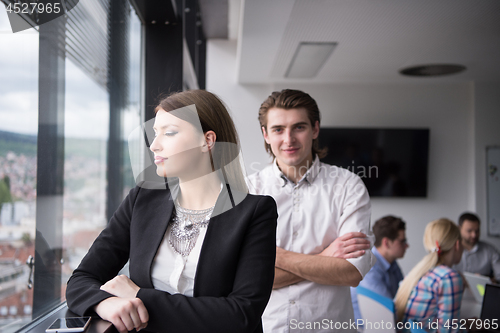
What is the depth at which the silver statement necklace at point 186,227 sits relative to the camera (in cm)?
97

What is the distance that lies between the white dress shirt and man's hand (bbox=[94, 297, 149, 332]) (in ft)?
2.54

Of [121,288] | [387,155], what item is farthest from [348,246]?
[387,155]

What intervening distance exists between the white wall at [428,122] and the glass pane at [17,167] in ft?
13.2

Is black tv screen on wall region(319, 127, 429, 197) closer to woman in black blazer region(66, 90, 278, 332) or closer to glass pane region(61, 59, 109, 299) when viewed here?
glass pane region(61, 59, 109, 299)

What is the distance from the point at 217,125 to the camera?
40.1 inches

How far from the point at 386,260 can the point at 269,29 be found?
6.44ft

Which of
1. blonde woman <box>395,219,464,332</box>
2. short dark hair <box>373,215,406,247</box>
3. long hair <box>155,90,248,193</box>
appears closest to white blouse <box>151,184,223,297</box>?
long hair <box>155,90,248,193</box>

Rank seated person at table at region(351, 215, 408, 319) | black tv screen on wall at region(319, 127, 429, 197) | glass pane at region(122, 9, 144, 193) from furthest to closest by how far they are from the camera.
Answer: black tv screen on wall at region(319, 127, 429, 197), seated person at table at region(351, 215, 408, 319), glass pane at region(122, 9, 144, 193)

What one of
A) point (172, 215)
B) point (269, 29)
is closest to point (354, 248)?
point (172, 215)

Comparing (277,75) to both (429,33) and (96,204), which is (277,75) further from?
(96,204)

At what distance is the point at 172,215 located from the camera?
3.35 ft

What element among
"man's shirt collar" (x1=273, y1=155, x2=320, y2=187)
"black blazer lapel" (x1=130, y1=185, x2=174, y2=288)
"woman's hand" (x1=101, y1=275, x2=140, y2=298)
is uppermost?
"man's shirt collar" (x1=273, y1=155, x2=320, y2=187)

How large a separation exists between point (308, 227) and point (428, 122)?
13.5ft

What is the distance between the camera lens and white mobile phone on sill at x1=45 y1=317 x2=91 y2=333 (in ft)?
2.44
